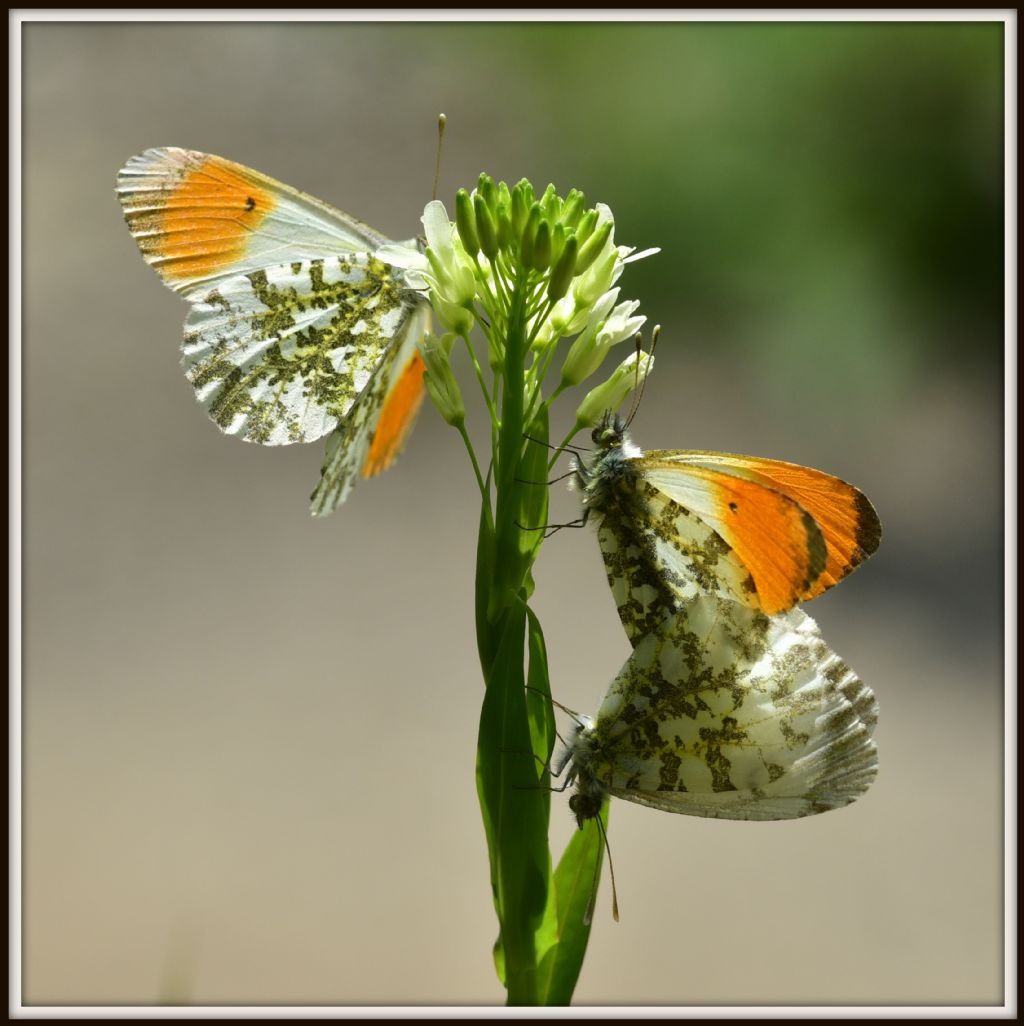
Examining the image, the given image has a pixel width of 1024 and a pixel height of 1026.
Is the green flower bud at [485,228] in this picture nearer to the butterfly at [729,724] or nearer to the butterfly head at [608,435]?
the butterfly head at [608,435]

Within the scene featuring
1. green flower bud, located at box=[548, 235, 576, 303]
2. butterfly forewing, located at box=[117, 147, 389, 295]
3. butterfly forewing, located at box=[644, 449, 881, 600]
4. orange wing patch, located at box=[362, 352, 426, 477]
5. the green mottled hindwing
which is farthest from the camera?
orange wing patch, located at box=[362, 352, 426, 477]

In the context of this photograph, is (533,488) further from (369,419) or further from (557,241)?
(369,419)

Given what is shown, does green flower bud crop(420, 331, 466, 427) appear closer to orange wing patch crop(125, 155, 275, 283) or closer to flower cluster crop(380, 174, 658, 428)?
flower cluster crop(380, 174, 658, 428)

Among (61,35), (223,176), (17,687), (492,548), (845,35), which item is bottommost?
(17,687)

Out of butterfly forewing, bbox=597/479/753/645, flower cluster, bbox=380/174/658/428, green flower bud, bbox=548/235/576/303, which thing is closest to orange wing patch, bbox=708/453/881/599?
butterfly forewing, bbox=597/479/753/645

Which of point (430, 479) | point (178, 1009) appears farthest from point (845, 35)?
point (178, 1009)

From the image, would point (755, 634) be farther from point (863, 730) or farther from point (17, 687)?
point (17, 687)

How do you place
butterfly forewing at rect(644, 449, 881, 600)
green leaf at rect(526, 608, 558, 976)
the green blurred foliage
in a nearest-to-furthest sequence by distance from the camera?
green leaf at rect(526, 608, 558, 976), butterfly forewing at rect(644, 449, 881, 600), the green blurred foliage
